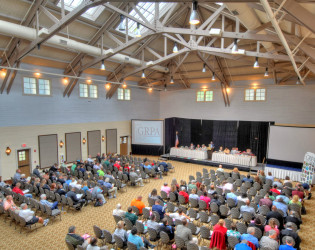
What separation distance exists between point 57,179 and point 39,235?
3.59m

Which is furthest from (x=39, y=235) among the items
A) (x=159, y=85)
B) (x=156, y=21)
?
(x=159, y=85)

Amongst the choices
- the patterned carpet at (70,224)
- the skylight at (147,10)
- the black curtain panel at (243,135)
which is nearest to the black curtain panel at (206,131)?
the black curtain panel at (243,135)

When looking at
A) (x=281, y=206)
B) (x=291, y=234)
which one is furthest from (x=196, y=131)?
(x=291, y=234)

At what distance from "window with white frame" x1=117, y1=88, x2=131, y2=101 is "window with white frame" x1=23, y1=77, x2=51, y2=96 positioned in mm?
6041

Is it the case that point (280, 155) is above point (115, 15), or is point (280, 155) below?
Answer: below

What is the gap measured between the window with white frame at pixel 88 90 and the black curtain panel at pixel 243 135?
11.7 m

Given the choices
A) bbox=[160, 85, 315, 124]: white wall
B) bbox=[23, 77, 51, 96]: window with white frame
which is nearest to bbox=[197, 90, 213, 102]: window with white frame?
bbox=[160, 85, 315, 124]: white wall

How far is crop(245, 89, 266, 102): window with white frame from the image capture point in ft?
55.9

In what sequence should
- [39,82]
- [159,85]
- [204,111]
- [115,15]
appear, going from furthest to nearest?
1. [159,85]
2. [204,111]
3. [39,82]
4. [115,15]

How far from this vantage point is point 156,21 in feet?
29.3

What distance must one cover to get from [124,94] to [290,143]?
1299 centimetres

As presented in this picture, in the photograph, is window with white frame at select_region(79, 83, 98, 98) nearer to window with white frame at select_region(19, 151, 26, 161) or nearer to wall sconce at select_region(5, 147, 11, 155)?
window with white frame at select_region(19, 151, 26, 161)

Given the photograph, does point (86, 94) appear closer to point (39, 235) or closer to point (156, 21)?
point (156, 21)

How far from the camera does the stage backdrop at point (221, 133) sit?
1662 centimetres
